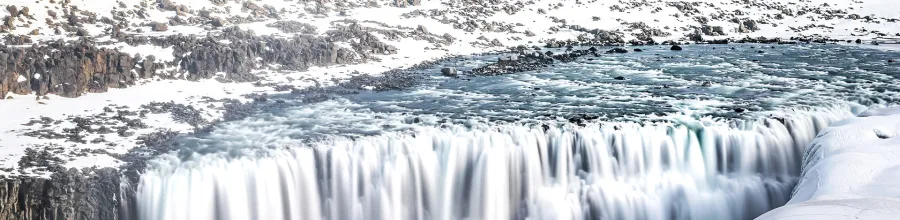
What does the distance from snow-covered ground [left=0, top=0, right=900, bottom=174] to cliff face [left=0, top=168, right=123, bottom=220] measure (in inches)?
39.7

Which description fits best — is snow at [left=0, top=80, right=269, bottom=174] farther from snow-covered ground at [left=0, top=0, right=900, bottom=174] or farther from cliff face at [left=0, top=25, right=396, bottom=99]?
cliff face at [left=0, top=25, right=396, bottom=99]

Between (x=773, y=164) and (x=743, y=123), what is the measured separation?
152 cm

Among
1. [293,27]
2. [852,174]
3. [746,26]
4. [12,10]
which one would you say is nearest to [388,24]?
[293,27]

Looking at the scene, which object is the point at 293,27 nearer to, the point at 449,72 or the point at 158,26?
the point at 158,26

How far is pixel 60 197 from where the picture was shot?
56.7ft

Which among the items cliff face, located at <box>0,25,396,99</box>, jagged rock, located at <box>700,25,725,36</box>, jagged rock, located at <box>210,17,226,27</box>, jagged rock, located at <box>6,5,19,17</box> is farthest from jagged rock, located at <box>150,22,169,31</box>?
jagged rock, located at <box>700,25,725,36</box>

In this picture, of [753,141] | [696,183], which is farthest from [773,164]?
[696,183]

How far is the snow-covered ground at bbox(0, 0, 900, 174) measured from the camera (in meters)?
24.0

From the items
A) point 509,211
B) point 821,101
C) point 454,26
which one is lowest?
point 509,211

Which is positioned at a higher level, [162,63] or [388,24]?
[388,24]

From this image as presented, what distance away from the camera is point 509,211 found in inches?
804

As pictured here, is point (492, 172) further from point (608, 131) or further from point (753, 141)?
point (753, 141)

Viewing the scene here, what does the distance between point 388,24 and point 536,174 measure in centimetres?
2212

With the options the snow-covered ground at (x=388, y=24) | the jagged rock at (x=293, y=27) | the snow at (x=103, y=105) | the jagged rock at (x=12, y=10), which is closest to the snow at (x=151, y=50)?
the snow-covered ground at (x=388, y=24)
